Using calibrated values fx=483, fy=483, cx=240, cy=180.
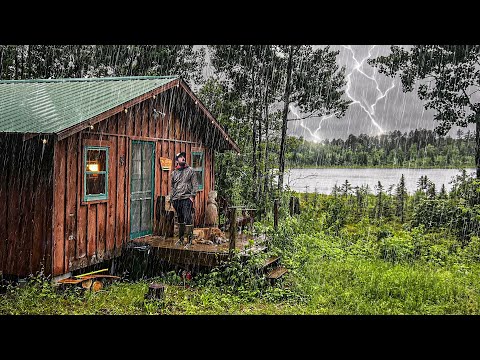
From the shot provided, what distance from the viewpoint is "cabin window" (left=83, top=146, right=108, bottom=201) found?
30.4ft

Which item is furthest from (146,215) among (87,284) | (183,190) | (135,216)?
(87,284)

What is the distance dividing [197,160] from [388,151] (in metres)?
12.4

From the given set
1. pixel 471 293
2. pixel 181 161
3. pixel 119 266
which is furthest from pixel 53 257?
Answer: pixel 471 293

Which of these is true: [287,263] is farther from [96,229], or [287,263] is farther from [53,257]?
[53,257]

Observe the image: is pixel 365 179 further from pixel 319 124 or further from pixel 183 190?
pixel 183 190

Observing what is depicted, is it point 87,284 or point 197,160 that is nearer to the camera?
point 87,284

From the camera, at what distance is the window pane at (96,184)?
32.2 feet

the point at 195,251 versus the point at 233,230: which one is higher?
the point at 233,230

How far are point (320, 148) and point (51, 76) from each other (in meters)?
13.7

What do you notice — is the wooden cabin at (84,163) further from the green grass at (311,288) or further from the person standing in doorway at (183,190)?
the green grass at (311,288)

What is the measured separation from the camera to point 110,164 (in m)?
9.84

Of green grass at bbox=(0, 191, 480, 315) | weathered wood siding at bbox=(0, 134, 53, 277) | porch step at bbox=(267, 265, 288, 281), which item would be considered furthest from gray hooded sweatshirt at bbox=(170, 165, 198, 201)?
weathered wood siding at bbox=(0, 134, 53, 277)

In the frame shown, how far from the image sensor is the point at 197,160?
528 inches

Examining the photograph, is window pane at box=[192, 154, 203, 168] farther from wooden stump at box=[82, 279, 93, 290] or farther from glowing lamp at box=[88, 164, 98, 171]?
wooden stump at box=[82, 279, 93, 290]
